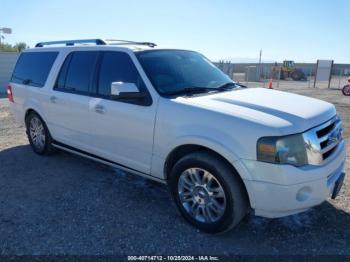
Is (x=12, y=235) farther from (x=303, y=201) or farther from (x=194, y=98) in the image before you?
(x=303, y=201)

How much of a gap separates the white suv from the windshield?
0.05ft

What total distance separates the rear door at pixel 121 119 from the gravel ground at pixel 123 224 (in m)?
0.52

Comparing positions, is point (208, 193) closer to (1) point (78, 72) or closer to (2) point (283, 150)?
(2) point (283, 150)

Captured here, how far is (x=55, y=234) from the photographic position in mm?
3605

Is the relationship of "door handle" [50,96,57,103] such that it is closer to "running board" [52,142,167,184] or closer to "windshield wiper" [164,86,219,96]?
"running board" [52,142,167,184]

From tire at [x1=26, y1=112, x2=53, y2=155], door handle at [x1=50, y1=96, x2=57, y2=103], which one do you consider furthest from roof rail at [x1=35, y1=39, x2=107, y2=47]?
tire at [x1=26, y1=112, x2=53, y2=155]

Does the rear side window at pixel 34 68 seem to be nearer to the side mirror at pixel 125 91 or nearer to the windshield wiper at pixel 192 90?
the side mirror at pixel 125 91

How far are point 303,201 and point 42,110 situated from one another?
4.30 metres

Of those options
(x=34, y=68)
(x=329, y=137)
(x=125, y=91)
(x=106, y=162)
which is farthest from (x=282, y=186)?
(x=34, y=68)

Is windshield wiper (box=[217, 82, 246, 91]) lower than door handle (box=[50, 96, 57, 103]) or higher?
higher

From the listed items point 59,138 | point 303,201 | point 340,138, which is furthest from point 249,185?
point 59,138

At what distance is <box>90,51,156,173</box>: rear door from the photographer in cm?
400

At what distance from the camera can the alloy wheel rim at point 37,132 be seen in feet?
19.6

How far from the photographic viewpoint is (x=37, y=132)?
6102 mm
